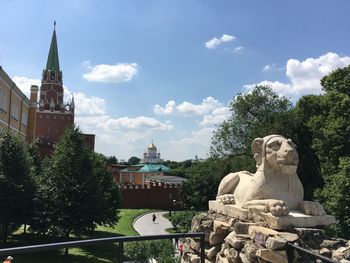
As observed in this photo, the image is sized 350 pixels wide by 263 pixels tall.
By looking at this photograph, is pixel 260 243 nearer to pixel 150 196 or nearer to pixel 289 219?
pixel 289 219

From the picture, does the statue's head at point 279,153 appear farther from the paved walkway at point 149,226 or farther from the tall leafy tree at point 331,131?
the paved walkway at point 149,226

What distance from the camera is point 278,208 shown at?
5520 millimetres

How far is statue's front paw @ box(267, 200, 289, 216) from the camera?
551cm

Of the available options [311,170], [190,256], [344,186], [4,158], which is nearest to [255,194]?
[190,256]

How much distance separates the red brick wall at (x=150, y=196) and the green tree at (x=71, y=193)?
33443mm

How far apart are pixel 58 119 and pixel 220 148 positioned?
5320 cm

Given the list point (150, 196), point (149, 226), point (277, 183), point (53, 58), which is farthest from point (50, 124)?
point (277, 183)

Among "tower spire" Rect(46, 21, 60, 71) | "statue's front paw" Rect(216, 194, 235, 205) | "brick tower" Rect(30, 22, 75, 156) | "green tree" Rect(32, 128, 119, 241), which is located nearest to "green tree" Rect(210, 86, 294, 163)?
"green tree" Rect(32, 128, 119, 241)

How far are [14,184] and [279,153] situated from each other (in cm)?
1964

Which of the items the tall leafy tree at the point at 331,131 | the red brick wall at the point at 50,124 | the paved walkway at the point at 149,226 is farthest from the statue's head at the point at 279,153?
the red brick wall at the point at 50,124

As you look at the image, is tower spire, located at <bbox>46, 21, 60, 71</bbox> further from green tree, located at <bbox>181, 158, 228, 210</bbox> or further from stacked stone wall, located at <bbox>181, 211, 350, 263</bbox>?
stacked stone wall, located at <bbox>181, 211, 350, 263</bbox>

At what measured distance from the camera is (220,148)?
112 ft

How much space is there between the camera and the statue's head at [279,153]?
6.03 m

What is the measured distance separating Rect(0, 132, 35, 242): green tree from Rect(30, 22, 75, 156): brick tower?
5355 centimetres
